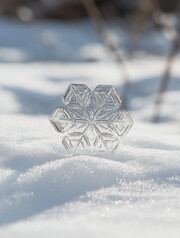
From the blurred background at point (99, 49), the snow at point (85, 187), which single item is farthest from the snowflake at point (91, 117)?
the blurred background at point (99, 49)

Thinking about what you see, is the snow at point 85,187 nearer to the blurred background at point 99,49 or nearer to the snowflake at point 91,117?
the snowflake at point 91,117

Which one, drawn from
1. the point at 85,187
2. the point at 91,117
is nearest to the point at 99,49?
the point at 91,117

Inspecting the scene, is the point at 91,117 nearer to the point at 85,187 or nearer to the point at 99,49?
the point at 85,187

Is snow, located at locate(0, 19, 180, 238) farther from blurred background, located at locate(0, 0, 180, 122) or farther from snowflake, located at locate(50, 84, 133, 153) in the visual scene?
blurred background, located at locate(0, 0, 180, 122)

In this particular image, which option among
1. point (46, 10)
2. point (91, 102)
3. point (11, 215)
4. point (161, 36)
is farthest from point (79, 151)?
point (46, 10)

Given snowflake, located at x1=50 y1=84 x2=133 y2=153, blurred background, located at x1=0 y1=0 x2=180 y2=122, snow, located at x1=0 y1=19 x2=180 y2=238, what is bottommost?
snow, located at x1=0 y1=19 x2=180 y2=238

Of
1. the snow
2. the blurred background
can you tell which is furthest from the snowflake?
the blurred background
